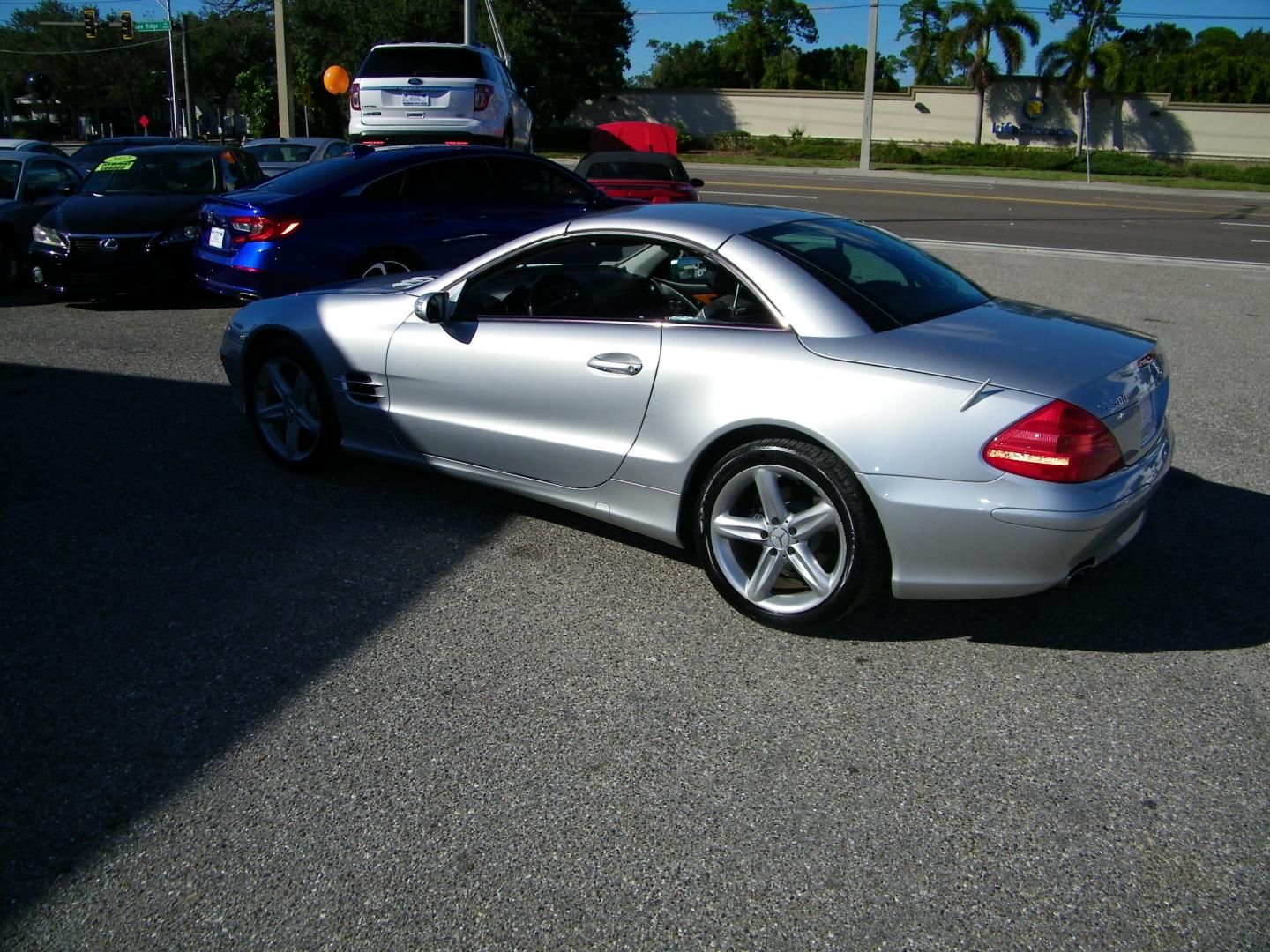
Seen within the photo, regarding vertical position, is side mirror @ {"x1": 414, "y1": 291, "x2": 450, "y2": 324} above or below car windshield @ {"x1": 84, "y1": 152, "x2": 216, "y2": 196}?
below

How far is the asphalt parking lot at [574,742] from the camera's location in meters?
2.62

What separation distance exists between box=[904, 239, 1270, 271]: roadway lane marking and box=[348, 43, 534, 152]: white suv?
609cm

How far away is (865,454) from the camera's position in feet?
12.0

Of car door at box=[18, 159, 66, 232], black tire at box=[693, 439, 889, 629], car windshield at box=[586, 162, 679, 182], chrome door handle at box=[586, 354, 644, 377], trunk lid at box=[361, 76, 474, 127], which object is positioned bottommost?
black tire at box=[693, 439, 889, 629]

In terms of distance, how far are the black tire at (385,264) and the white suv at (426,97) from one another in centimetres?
538

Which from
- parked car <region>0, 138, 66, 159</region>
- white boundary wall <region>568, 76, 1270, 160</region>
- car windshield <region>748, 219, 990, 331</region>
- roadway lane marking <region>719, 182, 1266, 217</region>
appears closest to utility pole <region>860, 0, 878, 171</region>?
roadway lane marking <region>719, 182, 1266, 217</region>

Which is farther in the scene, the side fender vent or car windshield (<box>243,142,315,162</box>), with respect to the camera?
car windshield (<box>243,142,315,162</box>)

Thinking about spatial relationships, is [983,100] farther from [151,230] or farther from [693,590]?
[693,590]

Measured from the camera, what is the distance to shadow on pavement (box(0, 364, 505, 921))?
3152 mm

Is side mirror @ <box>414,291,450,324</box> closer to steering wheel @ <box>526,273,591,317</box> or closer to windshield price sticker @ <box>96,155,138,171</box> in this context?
steering wheel @ <box>526,273,591,317</box>

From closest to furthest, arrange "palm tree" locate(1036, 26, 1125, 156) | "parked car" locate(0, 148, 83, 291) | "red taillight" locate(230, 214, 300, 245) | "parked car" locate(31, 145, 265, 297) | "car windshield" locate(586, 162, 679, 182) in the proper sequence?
"red taillight" locate(230, 214, 300, 245)
"parked car" locate(31, 145, 265, 297)
"parked car" locate(0, 148, 83, 291)
"car windshield" locate(586, 162, 679, 182)
"palm tree" locate(1036, 26, 1125, 156)

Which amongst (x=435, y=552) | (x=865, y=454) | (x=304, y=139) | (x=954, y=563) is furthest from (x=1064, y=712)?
(x=304, y=139)

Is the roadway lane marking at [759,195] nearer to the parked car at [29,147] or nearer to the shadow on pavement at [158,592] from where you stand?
the parked car at [29,147]

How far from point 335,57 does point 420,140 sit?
43132 mm
